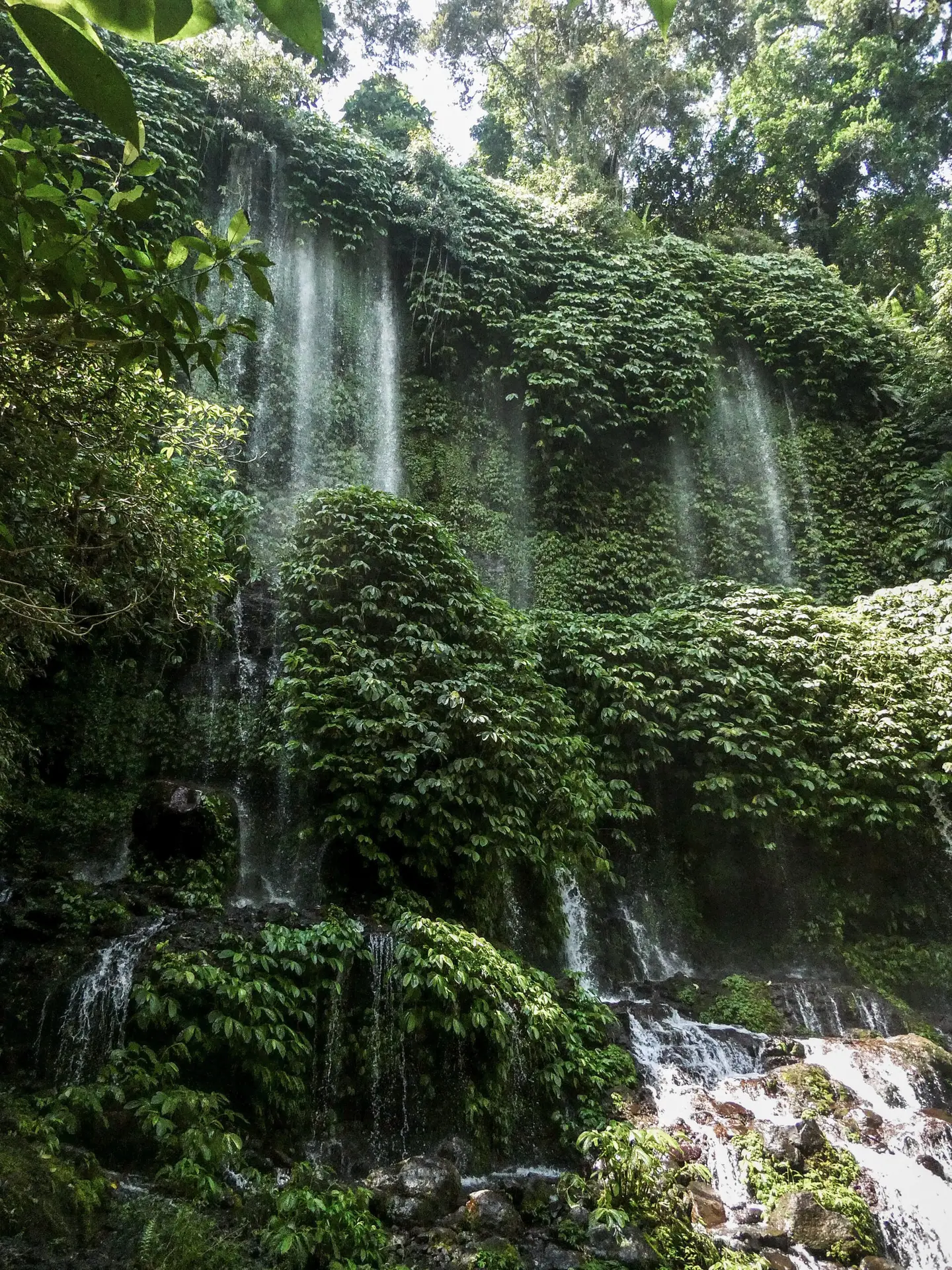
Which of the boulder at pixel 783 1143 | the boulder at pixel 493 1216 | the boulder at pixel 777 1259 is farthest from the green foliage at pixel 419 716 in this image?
the boulder at pixel 777 1259

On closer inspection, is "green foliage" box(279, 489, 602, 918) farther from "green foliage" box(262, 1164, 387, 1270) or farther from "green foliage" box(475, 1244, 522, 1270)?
"green foliage" box(475, 1244, 522, 1270)

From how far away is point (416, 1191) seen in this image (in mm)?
4105

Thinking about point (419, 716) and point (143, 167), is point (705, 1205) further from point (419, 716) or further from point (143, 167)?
point (143, 167)

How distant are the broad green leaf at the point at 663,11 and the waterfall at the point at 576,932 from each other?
7.12m

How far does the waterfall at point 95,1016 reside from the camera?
4.40m

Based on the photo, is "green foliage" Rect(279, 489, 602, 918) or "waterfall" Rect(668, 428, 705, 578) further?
"waterfall" Rect(668, 428, 705, 578)

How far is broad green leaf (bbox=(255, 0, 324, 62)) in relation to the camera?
678mm

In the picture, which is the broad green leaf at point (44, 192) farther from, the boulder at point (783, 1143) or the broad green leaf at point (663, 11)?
the boulder at point (783, 1143)

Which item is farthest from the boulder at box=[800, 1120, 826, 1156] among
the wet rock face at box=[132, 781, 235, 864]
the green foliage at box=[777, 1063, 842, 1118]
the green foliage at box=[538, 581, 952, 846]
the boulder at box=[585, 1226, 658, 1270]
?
the wet rock face at box=[132, 781, 235, 864]

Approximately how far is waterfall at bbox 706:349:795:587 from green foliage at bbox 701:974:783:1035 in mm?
6181

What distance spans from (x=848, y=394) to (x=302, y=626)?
10507mm

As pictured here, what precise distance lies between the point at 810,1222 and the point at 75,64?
18.0 ft

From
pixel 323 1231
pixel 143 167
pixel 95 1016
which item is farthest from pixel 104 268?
pixel 95 1016

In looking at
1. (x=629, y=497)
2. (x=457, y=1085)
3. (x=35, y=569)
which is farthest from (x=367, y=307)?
(x=457, y=1085)
